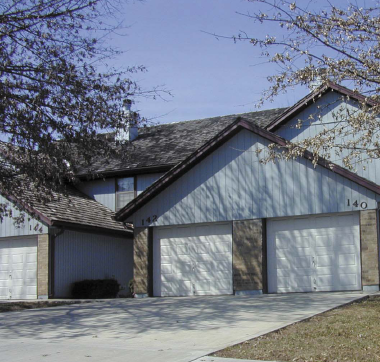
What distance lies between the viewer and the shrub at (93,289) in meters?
23.0

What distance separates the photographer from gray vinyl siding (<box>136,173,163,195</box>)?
1006 inches

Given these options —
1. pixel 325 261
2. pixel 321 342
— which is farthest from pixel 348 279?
pixel 321 342

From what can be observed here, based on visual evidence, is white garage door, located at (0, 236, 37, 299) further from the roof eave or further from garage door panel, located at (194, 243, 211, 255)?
garage door panel, located at (194, 243, 211, 255)

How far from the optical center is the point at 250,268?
757 inches

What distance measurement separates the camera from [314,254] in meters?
18.5

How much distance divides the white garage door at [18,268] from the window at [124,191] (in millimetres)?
4320

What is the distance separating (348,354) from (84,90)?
10218mm

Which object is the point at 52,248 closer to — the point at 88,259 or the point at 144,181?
the point at 88,259

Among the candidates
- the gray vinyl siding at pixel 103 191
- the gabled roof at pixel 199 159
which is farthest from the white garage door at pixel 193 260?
the gray vinyl siding at pixel 103 191

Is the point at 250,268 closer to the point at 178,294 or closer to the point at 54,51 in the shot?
the point at 178,294

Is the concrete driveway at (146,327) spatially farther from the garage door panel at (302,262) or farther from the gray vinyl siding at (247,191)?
the gray vinyl siding at (247,191)

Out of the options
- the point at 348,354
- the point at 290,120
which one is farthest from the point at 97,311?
the point at 290,120

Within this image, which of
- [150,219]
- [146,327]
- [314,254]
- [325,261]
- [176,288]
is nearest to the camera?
[146,327]

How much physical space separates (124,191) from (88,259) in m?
3.50
